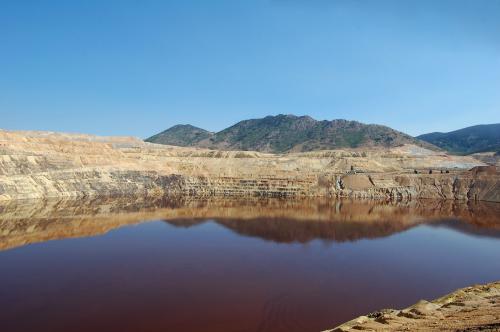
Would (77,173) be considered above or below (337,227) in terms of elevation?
above

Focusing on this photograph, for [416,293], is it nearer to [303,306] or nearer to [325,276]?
[325,276]

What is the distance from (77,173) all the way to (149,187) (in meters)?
14.5

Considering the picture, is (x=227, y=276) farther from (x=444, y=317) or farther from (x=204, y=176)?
(x=204, y=176)

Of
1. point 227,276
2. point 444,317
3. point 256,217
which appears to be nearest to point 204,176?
point 256,217

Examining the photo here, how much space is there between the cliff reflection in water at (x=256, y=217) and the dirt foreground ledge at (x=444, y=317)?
846 inches

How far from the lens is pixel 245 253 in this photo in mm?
33406

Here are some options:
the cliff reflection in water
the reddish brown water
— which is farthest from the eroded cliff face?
the reddish brown water

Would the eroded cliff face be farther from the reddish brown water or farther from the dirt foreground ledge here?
the dirt foreground ledge

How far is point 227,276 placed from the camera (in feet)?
85.9

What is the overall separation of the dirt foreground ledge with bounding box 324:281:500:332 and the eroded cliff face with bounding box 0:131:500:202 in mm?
60705

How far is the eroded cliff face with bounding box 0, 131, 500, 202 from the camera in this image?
219ft

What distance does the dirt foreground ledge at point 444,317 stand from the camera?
1278 cm

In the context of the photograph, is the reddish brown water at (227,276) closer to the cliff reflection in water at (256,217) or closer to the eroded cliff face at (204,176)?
the cliff reflection in water at (256,217)

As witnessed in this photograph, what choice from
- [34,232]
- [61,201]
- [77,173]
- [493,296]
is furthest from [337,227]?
[77,173]
